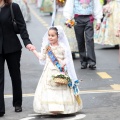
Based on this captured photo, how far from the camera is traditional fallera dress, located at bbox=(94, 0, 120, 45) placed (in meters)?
16.2

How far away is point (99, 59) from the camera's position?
1445cm

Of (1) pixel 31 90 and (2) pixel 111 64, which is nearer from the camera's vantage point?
(1) pixel 31 90

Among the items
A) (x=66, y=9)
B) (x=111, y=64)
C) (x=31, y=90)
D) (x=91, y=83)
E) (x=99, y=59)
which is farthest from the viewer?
(x=99, y=59)

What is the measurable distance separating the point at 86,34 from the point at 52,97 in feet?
15.2

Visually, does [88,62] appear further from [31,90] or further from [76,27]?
[31,90]

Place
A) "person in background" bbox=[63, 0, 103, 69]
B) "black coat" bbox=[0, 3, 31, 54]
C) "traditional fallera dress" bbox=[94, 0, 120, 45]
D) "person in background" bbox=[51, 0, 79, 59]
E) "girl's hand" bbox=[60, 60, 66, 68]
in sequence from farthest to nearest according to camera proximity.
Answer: "traditional fallera dress" bbox=[94, 0, 120, 45] < "person in background" bbox=[51, 0, 79, 59] < "person in background" bbox=[63, 0, 103, 69] < "girl's hand" bbox=[60, 60, 66, 68] < "black coat" bbox=[0, 3, 31, 54]

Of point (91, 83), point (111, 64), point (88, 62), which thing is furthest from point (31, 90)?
point (111, 64)

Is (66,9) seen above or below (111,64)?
above

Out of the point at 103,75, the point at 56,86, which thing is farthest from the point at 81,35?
the point at 56,86

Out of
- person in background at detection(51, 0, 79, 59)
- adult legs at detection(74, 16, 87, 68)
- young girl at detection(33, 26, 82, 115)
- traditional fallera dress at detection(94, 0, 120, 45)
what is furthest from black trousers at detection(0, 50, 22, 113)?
traditional fallera dress at detection(94, 0, 120, 45)

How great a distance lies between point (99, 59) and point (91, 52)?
1657 mm

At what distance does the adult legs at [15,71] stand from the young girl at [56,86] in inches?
10.5

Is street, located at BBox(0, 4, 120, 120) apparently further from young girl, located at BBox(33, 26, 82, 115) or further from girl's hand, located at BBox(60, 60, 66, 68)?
girl's hand, located at BBox(60, 60, 66, 68)

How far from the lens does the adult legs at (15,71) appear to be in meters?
8.45
